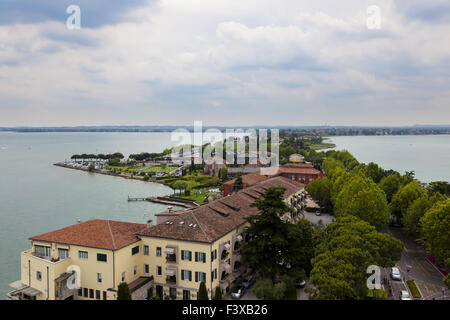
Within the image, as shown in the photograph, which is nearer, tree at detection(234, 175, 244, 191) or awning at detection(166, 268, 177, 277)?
awning at detection(166, 268, 177, 277)

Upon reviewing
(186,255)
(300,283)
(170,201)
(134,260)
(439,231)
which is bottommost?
(170,201)

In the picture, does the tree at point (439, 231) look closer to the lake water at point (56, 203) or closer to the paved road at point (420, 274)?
the paved road at point (420, 274)

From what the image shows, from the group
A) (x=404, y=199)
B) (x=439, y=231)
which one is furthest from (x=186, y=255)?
(x=404, y=199)

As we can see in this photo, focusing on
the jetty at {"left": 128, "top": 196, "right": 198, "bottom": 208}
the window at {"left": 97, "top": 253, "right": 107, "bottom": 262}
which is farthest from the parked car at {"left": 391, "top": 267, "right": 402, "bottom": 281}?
the jetty at {"left": 128, "top": 196, "right": 198, "bottom": 208}

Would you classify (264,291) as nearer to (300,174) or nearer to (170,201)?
(170,201)

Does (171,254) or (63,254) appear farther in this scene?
(63,254)

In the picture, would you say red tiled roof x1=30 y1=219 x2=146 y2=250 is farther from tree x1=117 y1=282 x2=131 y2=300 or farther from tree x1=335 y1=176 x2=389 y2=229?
tree x1=335 y1=176 x2=389 y2=229
